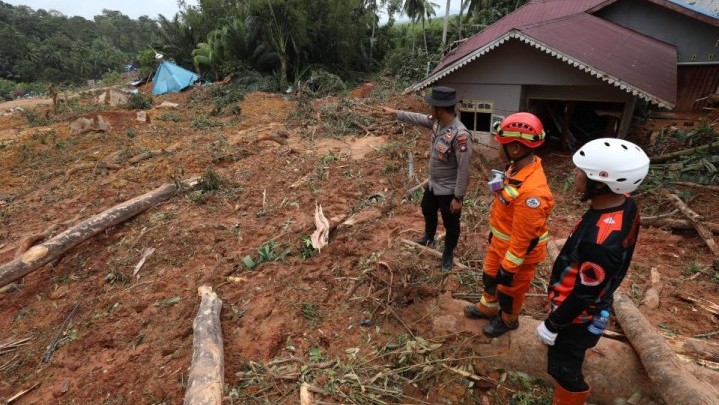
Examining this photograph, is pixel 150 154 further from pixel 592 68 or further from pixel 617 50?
pixel 617 50

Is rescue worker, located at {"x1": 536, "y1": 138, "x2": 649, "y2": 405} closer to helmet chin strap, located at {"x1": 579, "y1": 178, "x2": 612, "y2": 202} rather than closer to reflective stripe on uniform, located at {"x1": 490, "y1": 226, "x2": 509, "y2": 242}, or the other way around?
helmet chin strap, located at {"x1": 579, "y1": 178, "x2": 612, "y2": 202}

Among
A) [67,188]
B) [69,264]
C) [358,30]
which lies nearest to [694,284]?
[69,264]

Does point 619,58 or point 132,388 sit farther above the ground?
point 619,58

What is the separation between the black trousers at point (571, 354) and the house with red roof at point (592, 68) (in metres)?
7.04

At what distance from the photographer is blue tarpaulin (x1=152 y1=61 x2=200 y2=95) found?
22.8 metres

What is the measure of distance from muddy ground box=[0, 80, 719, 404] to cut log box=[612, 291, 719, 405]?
0.31 m

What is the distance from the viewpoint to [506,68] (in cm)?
887

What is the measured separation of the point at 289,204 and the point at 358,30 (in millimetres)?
23890

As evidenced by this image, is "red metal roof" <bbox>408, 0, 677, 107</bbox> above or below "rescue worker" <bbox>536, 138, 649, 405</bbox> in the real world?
above

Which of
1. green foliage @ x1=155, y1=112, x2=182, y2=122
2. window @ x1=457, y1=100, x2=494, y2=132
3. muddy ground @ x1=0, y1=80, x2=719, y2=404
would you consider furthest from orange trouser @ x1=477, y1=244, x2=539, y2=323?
green foliage @ x1=155, y1=112, x2=182, y2=122

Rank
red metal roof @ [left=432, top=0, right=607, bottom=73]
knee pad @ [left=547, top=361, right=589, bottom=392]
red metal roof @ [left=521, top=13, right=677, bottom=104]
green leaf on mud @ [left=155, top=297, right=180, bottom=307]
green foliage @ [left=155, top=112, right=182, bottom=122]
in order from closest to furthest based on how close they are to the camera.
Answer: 1. knee pad @ [left=547, top=361, right=589, bottom=392]
2. green leaf on mud @ [left=155, top=297, right=180, bottom=307]
3. red metal roof @ [left=521, top=13, right=677, bottom=104]
4. red metal roof @ [left=432, top=0, right=607, bottom=73]
5. green foliage @ [left=155, top=112, right=182, bottom=122]

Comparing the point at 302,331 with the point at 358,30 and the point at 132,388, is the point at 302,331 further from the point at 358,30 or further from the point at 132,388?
the point at 358,30

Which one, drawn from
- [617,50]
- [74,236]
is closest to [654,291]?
[617,50]

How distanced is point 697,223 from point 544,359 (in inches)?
179
